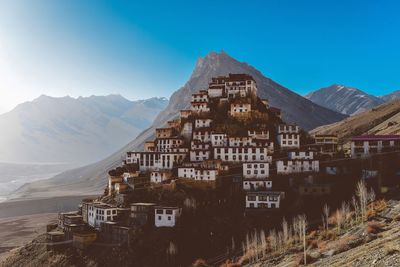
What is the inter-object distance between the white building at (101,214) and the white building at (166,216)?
308 inches

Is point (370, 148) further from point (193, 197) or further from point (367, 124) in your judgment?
point (367, 124)

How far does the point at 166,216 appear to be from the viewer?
6450 cm

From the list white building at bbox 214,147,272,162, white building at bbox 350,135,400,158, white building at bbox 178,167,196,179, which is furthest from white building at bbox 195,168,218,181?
white building at bbox 350,135,400,158

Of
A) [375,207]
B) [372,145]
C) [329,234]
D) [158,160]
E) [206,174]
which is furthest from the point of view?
[158,160]

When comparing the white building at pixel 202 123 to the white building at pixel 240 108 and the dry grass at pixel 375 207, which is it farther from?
the dry grass at pixel 375 207

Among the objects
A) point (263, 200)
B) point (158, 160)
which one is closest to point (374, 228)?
point (263, 200)

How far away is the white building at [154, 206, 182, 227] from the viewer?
211ft

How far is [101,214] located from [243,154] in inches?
1033

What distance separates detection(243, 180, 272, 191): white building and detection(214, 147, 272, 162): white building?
246 inches

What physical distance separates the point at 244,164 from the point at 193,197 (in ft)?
34.2

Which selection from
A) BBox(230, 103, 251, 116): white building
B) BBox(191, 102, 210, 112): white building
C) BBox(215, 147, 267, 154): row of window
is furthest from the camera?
BBox(191, 102, 210, 112): white building

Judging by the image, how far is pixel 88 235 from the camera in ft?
217

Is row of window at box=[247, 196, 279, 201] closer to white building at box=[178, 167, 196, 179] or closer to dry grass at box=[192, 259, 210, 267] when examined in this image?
white building at box=[178, 167, 196, 179]

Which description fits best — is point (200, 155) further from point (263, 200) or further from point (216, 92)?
point (216, 92)
